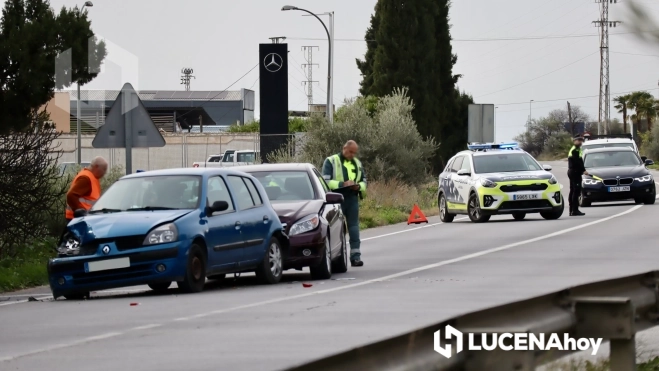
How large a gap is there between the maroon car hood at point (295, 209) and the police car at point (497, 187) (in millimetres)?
13174

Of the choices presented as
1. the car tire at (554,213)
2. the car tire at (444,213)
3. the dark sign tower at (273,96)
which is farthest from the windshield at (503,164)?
the dark sign tower at (273,96)

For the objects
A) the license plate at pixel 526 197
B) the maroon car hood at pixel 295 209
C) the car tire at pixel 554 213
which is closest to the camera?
the maroon car hood at pixel 295 209

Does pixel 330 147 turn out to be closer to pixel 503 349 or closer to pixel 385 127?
pixel 385 127

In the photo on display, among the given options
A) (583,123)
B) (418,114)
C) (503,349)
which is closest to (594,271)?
A: (503,349)

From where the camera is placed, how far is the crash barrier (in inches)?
197

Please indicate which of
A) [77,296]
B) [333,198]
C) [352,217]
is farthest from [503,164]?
[77,296]

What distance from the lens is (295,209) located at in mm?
18203

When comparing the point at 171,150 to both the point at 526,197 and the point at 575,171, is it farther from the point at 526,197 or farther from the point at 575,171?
the point at 526,197

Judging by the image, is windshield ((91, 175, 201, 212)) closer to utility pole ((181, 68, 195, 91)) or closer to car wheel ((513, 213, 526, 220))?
car wheel ((513, 213, 526, 220))

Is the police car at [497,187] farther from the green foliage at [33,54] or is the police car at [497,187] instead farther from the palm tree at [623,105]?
the palm tree at [623,105]

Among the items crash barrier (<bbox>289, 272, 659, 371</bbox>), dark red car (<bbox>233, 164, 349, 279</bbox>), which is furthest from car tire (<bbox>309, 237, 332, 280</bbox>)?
crash barrier (<bbox>289, 272, 659, 371</bbox>)

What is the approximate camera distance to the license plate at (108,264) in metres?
15.3

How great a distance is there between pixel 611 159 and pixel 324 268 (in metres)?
22.5

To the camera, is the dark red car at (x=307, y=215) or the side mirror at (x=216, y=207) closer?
the side mirror at (x=216, y=207)
